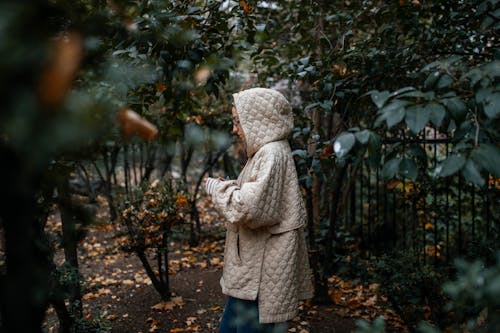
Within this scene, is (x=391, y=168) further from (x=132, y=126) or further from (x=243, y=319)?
(x=243, y=319)

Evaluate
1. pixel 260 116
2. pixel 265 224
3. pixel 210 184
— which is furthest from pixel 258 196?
pixel 260 116

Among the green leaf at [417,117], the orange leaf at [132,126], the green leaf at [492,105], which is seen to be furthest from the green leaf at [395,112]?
the orange leaf at [132,126]

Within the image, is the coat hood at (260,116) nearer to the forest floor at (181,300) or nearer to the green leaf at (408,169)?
the green leaf at (408,169)

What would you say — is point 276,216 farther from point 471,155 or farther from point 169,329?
point 169,329

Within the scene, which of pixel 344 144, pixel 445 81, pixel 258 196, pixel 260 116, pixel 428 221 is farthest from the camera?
pixel 428 221

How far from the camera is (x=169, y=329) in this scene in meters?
3.28

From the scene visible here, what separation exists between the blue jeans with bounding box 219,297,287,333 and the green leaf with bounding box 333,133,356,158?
1171 millimetres

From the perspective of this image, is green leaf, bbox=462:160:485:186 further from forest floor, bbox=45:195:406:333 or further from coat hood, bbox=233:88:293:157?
forest floor, bbox=45:195:406:333

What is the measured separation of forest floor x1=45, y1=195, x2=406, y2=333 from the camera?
3338 millimetres

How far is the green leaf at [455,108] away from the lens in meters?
1.35

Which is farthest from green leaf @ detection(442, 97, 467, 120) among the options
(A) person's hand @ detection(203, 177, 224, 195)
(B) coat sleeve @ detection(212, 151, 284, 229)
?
(A) person's hand @ detection(203, 177, 224, 195)

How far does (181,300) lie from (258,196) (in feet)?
7.01

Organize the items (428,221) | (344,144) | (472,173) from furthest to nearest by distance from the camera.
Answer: (428,221)
(344,144)
(472,173)

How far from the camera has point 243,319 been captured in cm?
210
